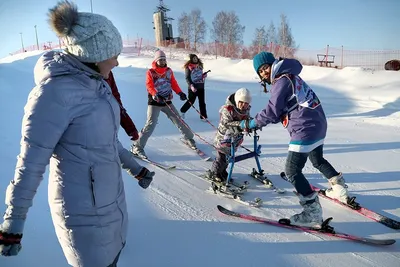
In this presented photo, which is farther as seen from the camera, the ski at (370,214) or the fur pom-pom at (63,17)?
the ski at (370,214)

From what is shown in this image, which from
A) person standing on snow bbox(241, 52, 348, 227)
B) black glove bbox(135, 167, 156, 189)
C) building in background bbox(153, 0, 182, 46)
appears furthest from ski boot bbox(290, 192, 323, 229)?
building in background bbox(153, 0, 182, 46)

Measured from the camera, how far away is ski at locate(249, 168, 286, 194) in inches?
160

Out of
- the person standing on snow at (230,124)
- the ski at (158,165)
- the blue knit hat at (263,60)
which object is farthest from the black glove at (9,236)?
the ski at (158,165)

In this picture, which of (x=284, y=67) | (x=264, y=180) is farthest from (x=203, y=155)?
(x=284, y=67)

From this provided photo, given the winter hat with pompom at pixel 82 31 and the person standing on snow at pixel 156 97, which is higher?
the winter hat with pompom at pixel 82 31

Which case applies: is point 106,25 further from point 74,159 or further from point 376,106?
point 376,106

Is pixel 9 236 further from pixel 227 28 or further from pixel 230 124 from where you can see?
pixel 227 28

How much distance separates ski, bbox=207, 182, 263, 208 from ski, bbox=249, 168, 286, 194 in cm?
42

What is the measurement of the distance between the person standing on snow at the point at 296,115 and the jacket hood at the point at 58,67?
6.20 feet

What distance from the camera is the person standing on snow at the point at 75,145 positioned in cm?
136

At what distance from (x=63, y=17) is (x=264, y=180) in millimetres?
3420

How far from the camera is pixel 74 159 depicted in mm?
1501

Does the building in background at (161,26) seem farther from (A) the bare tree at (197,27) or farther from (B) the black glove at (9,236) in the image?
(B) the black glove at (9,236)

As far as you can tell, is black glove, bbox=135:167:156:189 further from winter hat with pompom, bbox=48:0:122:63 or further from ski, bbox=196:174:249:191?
ski, bbox=196:174:249:191
